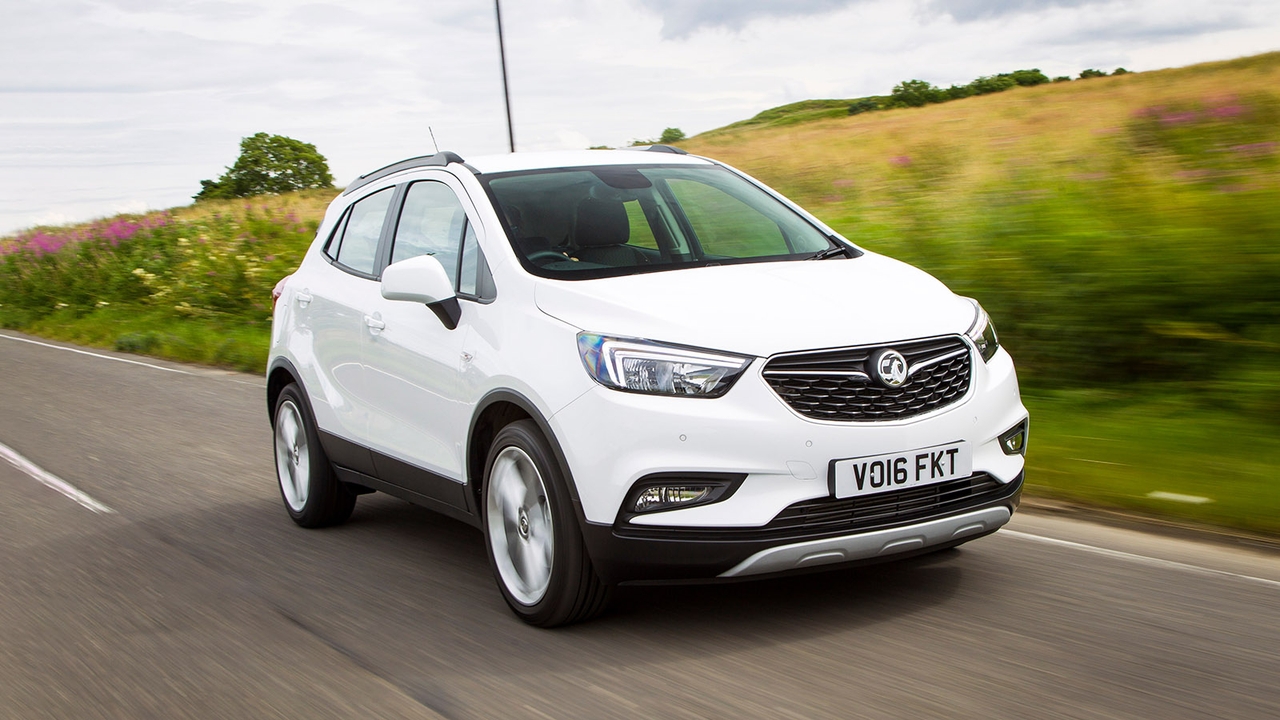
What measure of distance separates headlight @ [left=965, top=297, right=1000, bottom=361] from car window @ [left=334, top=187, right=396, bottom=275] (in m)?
2.77

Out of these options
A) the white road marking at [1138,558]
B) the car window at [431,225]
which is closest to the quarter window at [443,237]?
the car window at [431,225]

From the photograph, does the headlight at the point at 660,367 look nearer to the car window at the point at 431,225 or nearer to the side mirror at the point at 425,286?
the side mirror at the point at 425,286

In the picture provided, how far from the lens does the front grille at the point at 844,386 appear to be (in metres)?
4.01

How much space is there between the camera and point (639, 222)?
5.43 m

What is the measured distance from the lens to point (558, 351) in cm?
432

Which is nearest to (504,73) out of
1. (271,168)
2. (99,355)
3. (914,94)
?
(99,355)

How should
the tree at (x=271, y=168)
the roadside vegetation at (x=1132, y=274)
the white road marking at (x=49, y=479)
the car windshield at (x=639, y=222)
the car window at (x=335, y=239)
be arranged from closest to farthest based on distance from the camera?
the car windshield at (x=639, y=222) → the roadside vegetation at (x=1132, y=274) → the car window at (x=335, y=239) → the white road marking at (x=49, y=479) → the tree at (x=271, y=168)

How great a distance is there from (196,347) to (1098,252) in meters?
13.4

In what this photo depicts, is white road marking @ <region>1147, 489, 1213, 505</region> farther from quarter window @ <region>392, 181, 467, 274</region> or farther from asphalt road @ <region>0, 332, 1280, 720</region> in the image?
quarter window @ <region>392, 181, 467, 274</region>

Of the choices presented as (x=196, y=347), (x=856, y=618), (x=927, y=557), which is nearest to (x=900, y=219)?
(x=927, y=557)

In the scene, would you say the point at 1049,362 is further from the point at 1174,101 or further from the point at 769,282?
the point at 769,282

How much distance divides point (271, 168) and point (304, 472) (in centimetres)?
8156

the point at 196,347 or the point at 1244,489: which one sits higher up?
the point at 1244,489

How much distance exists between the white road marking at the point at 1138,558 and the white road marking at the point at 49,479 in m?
5.03
